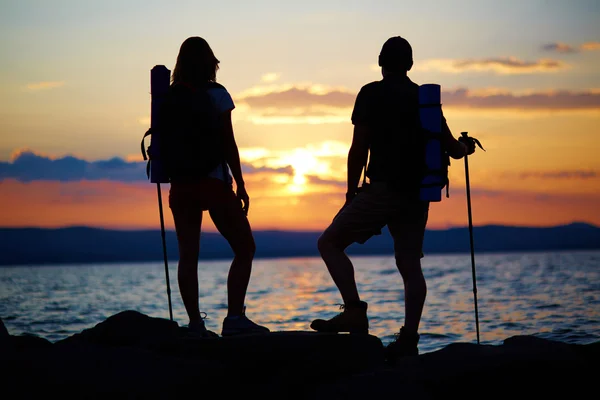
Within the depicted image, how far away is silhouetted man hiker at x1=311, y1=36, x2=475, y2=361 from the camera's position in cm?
782

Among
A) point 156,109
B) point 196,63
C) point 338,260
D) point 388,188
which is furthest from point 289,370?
point 196,63

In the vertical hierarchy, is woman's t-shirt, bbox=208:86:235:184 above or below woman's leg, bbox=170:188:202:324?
above

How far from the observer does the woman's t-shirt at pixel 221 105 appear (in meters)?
8.04

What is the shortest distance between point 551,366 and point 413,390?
1.31m

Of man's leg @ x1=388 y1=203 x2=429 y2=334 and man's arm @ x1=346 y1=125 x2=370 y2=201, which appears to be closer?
man's arm @ x1=346 y1=125 x2=370 y2=201

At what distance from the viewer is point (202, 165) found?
7.95 m

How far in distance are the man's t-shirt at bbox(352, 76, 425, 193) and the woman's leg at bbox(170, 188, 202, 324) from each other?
1.78 m

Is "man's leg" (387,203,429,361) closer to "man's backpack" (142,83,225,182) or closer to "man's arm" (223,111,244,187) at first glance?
"man's arm" (223,111,244,187)

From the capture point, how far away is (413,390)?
21.9 ft

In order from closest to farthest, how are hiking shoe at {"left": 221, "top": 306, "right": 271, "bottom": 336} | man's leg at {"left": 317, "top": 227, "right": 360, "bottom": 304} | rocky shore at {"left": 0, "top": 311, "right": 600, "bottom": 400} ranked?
rocky shore at {"left": 0, "top": 311, "right": 600, "bottom": 400}
man's leg at {"left": 317, "top": 227, "right": 360, "bottom": 304}
hiking shoe at {"left": 221, "top": 306, "right": 271, "bottom": 336}

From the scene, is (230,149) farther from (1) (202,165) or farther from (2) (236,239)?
(2) (236,239)

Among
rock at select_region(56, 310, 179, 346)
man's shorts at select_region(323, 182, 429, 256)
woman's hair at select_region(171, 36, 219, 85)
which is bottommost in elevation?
rock at select_region(56, 310, 179, 346)

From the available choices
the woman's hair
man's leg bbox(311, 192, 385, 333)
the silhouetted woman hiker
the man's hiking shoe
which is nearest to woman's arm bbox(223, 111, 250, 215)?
the silhouetted woman hiker

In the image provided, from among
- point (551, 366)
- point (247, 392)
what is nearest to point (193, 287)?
point (247, 392)
